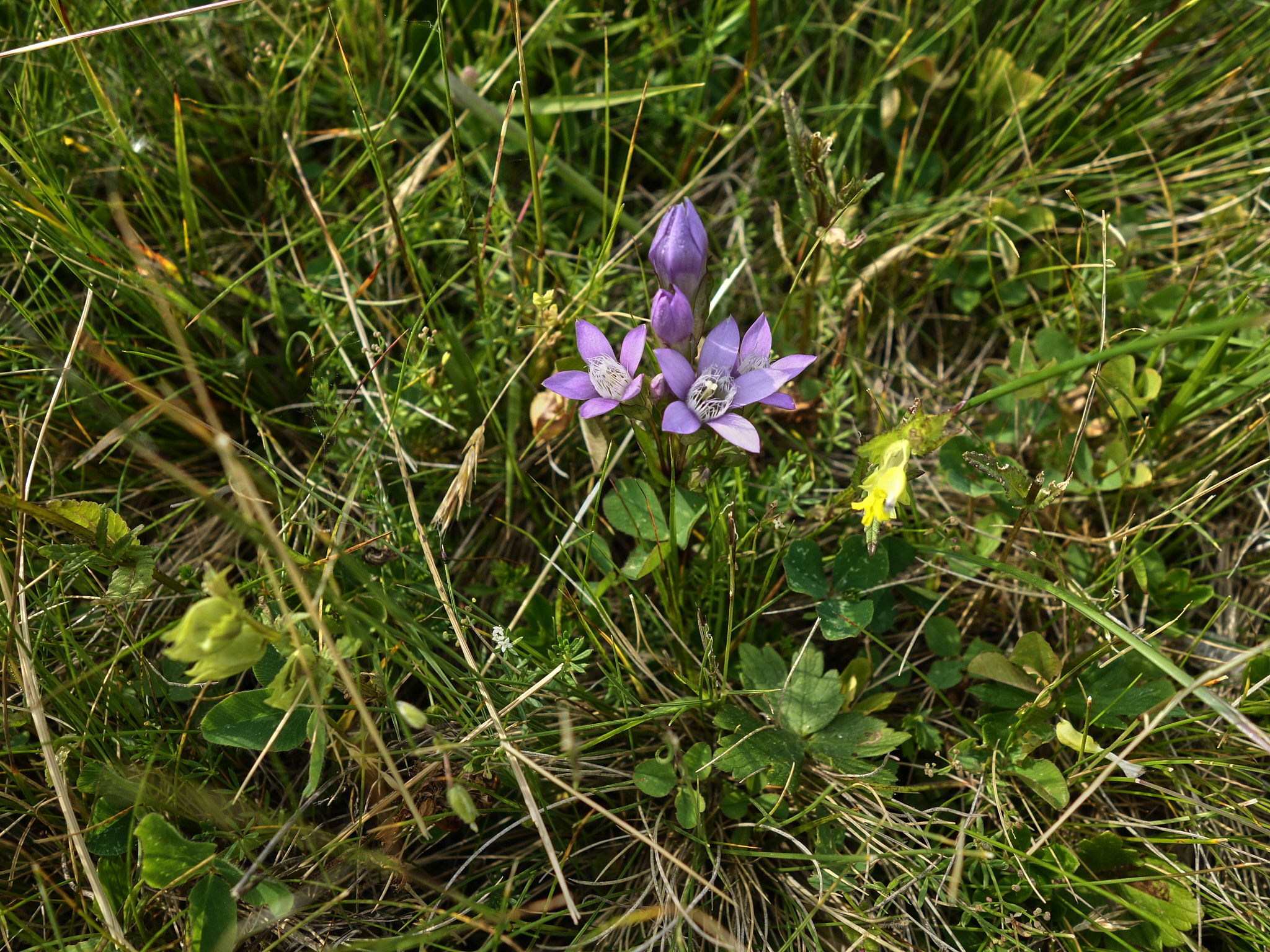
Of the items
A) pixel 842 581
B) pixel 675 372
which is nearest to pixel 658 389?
pixel 675 372

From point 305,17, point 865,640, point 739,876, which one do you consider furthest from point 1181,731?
point 305,17

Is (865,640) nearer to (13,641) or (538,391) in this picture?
(538,391)

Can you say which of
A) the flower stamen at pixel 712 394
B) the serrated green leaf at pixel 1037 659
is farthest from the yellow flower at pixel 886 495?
the serrated green leaf at pixel 1037 659

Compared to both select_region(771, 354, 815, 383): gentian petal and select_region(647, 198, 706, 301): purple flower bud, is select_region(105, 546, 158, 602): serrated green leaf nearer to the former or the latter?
select_region(647, 198, 706, 301): purple flower bud

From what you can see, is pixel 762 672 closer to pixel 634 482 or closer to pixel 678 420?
pixel 634 482

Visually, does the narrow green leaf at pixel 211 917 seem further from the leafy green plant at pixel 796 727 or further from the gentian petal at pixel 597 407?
the gentian petal at pixel 597 407

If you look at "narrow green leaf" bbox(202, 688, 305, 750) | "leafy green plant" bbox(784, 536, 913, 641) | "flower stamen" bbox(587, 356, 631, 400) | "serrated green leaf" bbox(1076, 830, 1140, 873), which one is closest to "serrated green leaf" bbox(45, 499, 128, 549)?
"narrow green leaf" bbox(202, 688, 305, 750)
